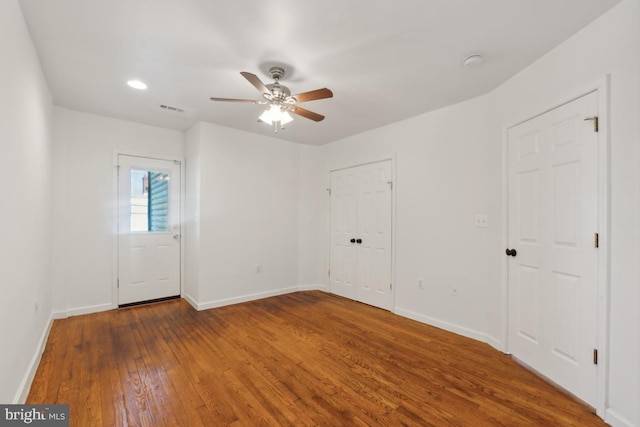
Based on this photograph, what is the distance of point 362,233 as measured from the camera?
4289 mm

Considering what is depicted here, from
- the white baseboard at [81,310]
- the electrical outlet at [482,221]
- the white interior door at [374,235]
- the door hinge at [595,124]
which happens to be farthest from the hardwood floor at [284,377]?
the door hinge at [595,124]

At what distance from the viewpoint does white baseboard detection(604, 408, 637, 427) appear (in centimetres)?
163

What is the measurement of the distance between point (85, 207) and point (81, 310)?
1.36 m

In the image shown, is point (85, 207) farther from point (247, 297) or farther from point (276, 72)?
point (276, 72)

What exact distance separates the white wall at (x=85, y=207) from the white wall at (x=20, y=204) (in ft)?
2.95

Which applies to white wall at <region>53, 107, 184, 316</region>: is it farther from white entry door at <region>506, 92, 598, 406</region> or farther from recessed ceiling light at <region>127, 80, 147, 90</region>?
white entry door at <region>506, 92, 598, 406</region>

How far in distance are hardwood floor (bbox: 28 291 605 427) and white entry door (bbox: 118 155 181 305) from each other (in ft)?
→ 2.31

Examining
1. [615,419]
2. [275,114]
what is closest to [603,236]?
[615,419]

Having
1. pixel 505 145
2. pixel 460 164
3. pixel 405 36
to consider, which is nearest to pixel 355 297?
pixel 460 164

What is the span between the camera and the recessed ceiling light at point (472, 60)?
2.25m

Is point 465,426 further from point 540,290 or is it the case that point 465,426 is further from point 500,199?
point 500,199

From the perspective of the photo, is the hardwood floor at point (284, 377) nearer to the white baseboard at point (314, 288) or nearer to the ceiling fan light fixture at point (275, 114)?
the white baseboard at point (314, 288)

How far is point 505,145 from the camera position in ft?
8.88

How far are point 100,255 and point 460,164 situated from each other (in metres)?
4.82
